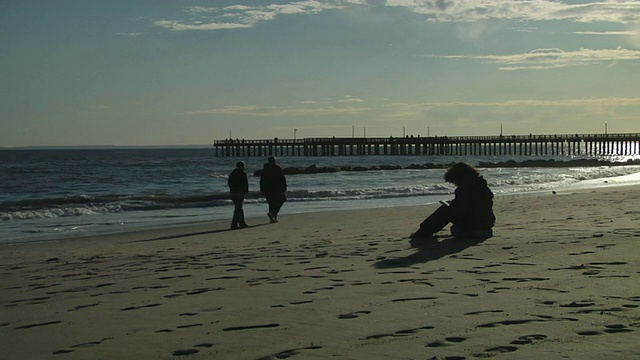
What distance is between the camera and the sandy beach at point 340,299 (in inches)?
173

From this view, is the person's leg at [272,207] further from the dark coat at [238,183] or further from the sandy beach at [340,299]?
the sandy beach at [340,299]

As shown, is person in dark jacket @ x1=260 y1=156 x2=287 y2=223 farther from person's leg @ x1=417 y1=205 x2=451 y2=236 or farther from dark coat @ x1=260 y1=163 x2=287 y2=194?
person's leg @ x1=417 y1=205 x2=451 y2=236

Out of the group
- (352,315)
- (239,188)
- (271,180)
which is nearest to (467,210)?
(352,315)

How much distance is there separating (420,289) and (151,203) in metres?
18.8

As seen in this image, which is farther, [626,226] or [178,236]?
[178,236]

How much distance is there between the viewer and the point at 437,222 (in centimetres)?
971

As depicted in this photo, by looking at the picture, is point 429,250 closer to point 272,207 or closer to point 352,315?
point 352,315

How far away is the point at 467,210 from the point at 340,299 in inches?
162

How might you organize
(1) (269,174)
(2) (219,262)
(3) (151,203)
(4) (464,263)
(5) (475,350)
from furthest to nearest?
1. (3) (151,203)
2. (1) (269,174)
3. (2) (219,262)
4. (4) (464,263)
5. (5) (475,350)

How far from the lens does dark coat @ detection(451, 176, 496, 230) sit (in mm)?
9414

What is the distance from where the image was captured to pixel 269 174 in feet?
52.2

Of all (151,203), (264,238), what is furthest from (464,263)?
(151,203)

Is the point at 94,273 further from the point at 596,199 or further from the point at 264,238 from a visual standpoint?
the point at 596,199

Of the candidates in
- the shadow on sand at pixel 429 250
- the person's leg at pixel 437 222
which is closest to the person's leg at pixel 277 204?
the person's leg at pixel 437 222
